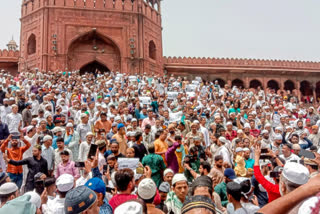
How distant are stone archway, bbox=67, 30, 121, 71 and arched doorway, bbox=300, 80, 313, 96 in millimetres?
19052

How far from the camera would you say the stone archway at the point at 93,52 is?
2156 cm

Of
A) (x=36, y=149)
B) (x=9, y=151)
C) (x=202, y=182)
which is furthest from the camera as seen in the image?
(x=9, y=151)

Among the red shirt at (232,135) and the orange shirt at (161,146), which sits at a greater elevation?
the red shirt at (232,135)

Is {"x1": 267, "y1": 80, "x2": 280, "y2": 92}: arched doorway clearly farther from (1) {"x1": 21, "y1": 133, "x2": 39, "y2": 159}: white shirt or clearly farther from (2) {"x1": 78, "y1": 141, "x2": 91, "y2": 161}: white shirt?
(1) {"x1": 21, "y1": 133, "x2": 39, "y2": 159}: white shirt

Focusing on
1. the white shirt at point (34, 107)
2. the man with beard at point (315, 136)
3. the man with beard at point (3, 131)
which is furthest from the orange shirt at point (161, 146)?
the white shirt at point (34, 107)

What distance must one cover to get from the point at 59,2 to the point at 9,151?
60.1ft

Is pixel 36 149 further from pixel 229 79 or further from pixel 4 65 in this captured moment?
pixel 229 79

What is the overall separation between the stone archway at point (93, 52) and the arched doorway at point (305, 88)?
62.5 ft

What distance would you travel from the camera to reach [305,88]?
1177 inches

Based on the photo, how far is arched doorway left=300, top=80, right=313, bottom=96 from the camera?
97.0 ft

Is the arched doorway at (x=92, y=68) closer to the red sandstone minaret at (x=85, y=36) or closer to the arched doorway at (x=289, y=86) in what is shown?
the red sandstone minaret at (x=85, y=36)

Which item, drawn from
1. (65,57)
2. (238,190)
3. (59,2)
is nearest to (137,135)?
(238,190)

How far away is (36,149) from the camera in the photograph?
5.00 meters

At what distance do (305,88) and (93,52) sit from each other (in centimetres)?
2124
